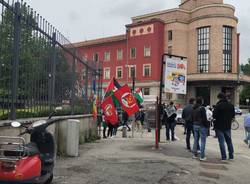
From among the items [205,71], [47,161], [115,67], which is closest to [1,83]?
[47,161]

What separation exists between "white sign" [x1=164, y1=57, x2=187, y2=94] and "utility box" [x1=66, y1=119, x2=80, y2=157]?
3672 millimetres

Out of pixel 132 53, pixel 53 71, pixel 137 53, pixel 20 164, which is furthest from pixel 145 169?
pixel 132 53

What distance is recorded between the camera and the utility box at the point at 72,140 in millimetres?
10016

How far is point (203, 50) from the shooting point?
66.2m

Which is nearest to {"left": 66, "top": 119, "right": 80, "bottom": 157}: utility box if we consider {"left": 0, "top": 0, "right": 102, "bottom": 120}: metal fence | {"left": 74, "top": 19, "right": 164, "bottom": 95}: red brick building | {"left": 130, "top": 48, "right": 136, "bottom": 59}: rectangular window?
{"left": 0, "top": 0, "right": 102, "bottom": 120}: metal fence

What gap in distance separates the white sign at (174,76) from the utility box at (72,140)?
3.67 m

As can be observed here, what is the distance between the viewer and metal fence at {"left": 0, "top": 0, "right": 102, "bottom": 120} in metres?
7.45

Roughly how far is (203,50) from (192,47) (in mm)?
2349

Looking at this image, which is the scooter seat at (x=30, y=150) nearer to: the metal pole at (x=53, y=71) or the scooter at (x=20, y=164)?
the scooter at (x=20, y=164)

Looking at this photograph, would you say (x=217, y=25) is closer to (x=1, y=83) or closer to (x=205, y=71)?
(x=205, y=71)

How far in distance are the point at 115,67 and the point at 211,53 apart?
1835 centimetres

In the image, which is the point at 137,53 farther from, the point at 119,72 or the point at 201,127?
the point at 201,127

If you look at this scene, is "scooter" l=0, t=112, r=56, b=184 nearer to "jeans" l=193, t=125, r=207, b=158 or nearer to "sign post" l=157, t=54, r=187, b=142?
"jeans" l=193, t=125, r=207, b=158

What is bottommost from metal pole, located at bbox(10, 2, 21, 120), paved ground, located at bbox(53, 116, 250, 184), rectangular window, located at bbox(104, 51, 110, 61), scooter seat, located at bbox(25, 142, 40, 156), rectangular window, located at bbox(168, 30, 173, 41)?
paved ground, located at bbox(53, 116, 250, 184)
